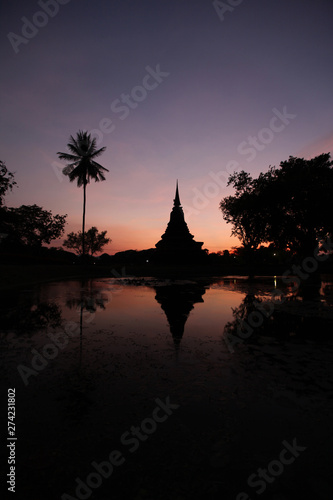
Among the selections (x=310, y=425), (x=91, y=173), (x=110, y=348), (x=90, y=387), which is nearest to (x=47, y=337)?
(x=110, y=348)

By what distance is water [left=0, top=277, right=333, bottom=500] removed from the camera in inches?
73.5

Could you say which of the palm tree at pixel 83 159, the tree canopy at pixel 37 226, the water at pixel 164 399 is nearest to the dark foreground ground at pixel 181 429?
the water at pixel 164 399

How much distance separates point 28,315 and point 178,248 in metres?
36.6

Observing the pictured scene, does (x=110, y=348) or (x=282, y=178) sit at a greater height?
(x=282, y=178)

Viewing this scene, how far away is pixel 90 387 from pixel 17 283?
14.6 metres

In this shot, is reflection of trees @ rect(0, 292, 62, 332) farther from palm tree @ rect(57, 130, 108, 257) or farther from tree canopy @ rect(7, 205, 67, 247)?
tree canopy @ rect(7, 205, 67, 247)

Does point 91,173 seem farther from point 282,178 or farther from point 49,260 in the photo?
point 282,178

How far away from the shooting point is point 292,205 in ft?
101

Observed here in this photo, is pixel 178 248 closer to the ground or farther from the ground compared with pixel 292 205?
closer to the ground

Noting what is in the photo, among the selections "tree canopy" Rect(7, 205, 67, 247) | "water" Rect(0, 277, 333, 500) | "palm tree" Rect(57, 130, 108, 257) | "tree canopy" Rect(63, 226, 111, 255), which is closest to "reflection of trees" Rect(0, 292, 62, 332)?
"water" Rect(0, 277, 333, 500)

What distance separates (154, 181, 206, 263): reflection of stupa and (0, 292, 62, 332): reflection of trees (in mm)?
33757

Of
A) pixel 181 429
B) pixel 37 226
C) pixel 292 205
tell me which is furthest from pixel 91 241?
pixel 181 429

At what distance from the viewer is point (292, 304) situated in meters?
9.14

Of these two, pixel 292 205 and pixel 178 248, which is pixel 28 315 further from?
pixel 178 248
